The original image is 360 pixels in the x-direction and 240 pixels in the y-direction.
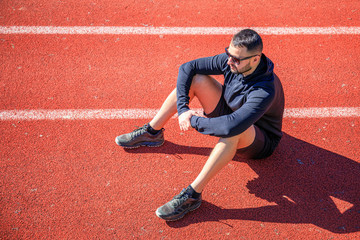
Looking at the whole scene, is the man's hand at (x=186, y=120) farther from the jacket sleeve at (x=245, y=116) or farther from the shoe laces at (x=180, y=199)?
the shoe laces at (x=180, y=199)

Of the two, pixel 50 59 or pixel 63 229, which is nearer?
pixel 63 229

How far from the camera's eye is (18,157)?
3.57 metres

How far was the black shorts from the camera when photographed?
10.3ft

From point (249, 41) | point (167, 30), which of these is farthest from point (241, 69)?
point (167, 30)

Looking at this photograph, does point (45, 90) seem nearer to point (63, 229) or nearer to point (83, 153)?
point (83, 153)

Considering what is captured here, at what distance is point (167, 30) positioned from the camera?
4.89m

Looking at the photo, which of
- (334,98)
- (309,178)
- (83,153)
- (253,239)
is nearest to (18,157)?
(83,153)

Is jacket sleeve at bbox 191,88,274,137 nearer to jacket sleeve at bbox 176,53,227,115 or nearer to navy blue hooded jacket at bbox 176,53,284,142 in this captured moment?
navy blue hooded jacket at bbox 176,53,284,142

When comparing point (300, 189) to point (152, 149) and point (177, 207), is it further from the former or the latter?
point (152, 149)

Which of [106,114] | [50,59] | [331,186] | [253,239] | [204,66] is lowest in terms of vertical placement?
[253,239]

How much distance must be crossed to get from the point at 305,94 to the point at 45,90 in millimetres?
3442

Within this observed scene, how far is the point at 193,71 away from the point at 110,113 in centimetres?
134

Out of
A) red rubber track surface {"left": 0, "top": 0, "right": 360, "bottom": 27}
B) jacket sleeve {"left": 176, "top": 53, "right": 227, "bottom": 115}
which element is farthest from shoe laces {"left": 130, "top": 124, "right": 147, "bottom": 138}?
red rubber track surface {"left": 0, "top": 0, "right": 360, "bottom": 27}

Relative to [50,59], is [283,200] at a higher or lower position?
lower
